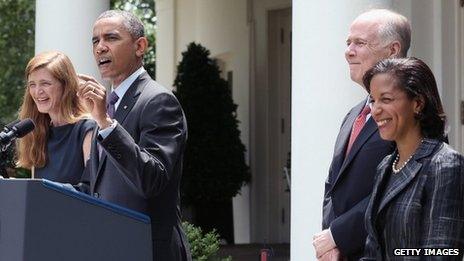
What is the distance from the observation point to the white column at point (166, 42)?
16.0 m

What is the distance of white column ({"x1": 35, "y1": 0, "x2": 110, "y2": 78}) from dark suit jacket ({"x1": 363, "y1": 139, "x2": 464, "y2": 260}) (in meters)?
5.39

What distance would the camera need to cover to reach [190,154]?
1427 cm

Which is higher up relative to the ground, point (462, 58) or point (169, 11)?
point (169, 11)

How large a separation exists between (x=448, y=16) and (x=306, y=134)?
125 inches

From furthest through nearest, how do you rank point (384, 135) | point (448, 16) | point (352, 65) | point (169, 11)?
point (169, 11), point (448, 16), point (352, 65), point (384, 135)

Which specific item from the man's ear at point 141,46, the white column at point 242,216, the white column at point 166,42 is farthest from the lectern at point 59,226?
the white column at point 166,42

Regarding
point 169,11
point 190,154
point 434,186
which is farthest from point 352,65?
point 169,11

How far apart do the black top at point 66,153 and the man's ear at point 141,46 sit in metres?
0.64

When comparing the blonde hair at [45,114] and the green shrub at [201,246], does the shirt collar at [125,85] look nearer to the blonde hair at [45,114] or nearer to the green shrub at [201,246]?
the blonde hair at [45,114]

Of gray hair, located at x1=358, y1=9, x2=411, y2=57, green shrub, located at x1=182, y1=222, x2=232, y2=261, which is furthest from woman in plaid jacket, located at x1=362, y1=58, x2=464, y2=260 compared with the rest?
green shrub, located at x1=182, y1=222, x2=232, y2=261

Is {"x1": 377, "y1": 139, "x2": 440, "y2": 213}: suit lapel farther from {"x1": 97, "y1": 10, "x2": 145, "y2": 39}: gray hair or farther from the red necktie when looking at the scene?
{"x1": 97, "y1": 10, "x2": 145, "y2": 39}: gray hair

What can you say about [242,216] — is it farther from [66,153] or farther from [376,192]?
[376,192]

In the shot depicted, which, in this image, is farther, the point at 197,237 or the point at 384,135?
the point at 197,237

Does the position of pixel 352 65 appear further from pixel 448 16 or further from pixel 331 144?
pixel 448 16
